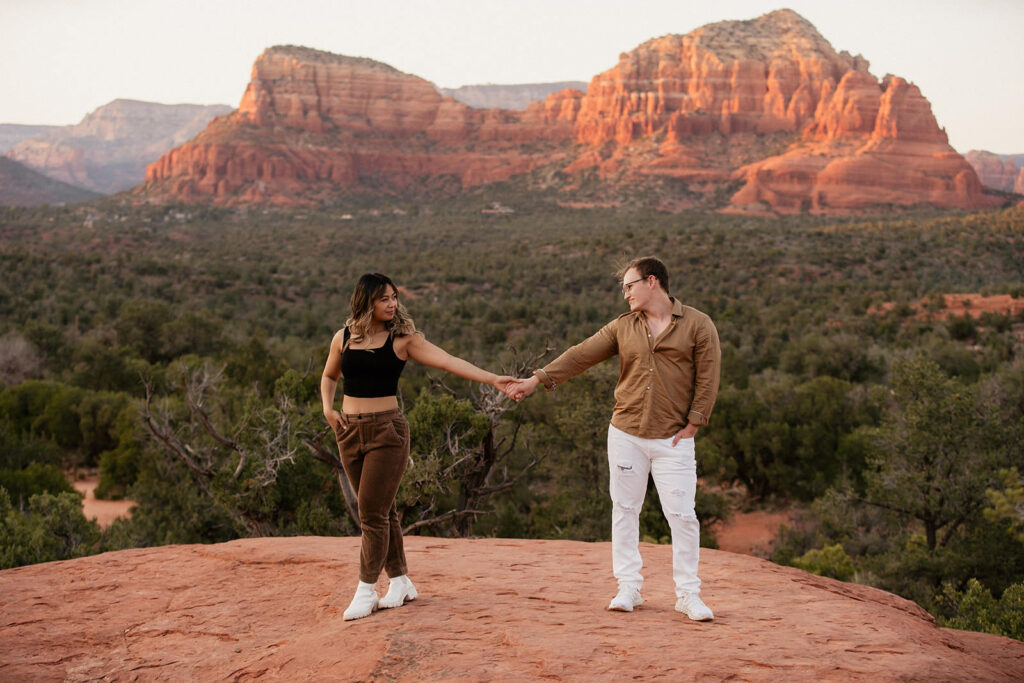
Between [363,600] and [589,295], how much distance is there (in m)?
29.3

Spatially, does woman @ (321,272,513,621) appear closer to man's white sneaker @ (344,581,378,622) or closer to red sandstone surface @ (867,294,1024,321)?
man's white sneaker @ (344,581,378,622)

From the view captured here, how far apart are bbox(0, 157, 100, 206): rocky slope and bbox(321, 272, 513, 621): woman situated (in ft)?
390

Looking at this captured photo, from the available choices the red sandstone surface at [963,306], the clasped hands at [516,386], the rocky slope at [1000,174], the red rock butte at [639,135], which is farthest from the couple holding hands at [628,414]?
the rocky slope at [1000,174]

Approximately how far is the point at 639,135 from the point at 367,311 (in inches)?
3686

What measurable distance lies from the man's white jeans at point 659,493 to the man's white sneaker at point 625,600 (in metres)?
0.04

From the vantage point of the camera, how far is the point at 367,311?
4.17m

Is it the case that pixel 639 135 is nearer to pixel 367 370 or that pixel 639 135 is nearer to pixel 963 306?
pixel 963 306

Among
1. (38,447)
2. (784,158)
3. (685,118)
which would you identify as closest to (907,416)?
(38,447)

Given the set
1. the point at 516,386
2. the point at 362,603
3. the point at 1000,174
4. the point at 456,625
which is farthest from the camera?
the point at 1000,174

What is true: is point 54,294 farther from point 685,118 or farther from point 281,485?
point 685,118

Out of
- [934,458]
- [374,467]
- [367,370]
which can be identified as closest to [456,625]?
[374,467]

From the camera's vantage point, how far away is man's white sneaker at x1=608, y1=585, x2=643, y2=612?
4.23 m

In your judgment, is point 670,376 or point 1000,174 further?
Result: point 1000,174

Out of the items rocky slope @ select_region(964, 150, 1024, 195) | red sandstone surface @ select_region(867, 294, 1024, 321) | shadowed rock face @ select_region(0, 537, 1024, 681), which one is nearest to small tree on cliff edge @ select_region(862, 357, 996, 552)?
shadowed rock face @ select_region(0, 537, 1024, 681)
